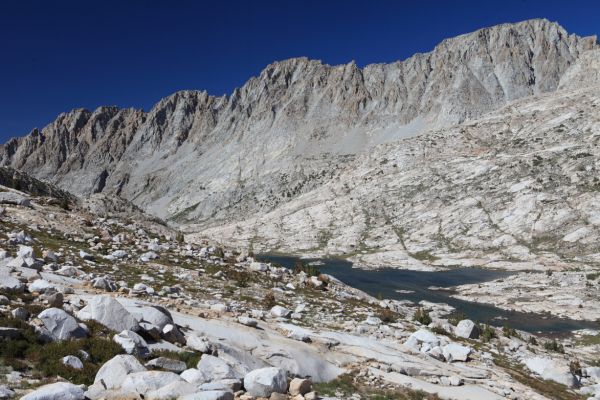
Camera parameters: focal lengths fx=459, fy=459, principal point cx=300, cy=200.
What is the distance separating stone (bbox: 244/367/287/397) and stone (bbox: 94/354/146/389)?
A: 2.98 meters

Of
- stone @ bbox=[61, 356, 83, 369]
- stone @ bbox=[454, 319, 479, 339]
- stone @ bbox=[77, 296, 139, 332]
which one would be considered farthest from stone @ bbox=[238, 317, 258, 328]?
stone @ bbox=[454, 319, 479, 339]

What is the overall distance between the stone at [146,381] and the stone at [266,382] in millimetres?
Answer: 1921

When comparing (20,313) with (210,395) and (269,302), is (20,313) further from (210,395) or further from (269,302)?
(269,302)

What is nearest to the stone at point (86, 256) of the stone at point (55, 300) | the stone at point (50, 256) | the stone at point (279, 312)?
the stone at point (50, 256)

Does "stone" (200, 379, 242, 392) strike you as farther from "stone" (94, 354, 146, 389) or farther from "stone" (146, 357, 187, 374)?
"stone" (94, 354, 146, 389)

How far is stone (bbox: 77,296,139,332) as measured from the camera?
15.1 meters

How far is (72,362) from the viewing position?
12531 mm

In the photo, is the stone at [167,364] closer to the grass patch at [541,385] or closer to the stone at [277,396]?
the stone at [277,396]

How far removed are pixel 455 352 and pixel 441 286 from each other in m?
67.1

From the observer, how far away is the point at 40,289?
1725cm

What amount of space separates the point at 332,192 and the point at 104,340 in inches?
6958

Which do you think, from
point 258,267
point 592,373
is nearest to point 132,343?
point 258,267

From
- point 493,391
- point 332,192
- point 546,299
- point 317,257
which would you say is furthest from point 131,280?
point 332,192

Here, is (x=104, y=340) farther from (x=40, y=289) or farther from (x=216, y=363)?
(x=40, y=289)
